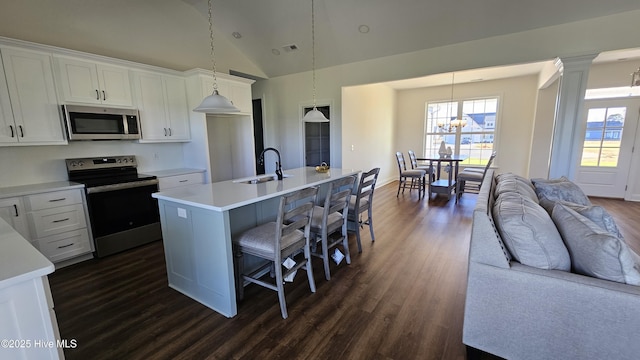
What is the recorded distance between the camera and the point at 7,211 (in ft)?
8.39

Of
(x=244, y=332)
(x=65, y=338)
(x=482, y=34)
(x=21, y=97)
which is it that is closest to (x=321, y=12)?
(x=482, y=34)

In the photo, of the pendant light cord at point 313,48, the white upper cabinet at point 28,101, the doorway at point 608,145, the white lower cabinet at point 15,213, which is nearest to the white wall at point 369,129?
the pendant light cord at point 313,48

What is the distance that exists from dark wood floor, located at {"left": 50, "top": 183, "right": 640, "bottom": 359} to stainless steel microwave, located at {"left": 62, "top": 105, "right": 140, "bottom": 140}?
4.73 ft

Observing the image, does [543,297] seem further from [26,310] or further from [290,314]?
[26,310]

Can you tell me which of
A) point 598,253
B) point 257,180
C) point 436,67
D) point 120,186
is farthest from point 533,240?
point 120,186

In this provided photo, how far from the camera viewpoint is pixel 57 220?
285 centimetres

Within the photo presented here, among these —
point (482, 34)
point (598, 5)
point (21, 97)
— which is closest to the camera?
point (21, 97)

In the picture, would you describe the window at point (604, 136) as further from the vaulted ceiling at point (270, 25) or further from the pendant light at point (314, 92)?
the pendant light at point (314, 92)

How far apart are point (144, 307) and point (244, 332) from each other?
0.94m

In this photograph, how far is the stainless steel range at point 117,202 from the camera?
3049mm

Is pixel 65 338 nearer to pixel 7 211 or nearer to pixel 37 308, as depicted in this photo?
pixel 37 308

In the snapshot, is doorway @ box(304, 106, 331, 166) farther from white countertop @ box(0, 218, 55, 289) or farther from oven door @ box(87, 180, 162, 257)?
white countertop @ box(0, 218, 55, 289)

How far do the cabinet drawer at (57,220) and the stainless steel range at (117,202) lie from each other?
114 millimetres

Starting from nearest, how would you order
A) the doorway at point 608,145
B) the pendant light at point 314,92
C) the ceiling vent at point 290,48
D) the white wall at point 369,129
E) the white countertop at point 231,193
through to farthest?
the white countertop at point 231,193 → the pendant light at point 314,92 → the ceiling vent at point 290,48 → the doorway at point 608,145 → the white wall at point 369,129
